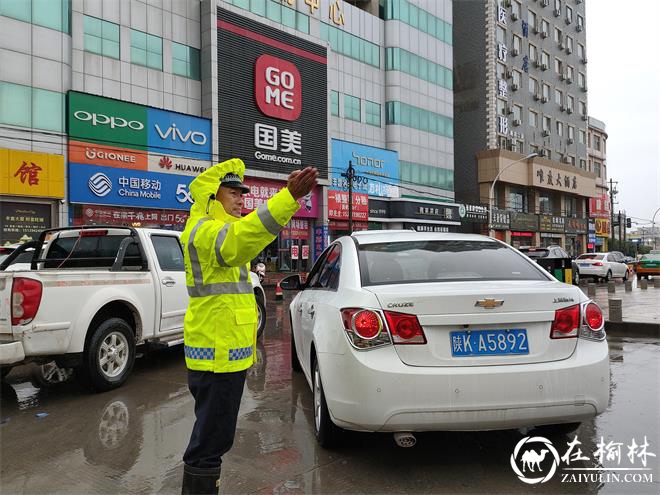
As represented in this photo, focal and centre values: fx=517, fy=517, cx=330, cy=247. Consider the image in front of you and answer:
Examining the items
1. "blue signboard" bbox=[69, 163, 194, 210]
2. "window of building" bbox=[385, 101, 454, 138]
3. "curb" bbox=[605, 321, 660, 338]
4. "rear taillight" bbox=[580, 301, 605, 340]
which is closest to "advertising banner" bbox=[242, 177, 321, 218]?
"blue signboard" bbox=[69, 163, 194, 210]

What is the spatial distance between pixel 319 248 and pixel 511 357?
1027 inches

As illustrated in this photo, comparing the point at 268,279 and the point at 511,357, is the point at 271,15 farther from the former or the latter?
the point at 511,357

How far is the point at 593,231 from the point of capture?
57844mm

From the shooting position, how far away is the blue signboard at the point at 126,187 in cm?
1967

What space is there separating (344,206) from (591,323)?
2771 centimetres

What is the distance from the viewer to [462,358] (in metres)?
2.90

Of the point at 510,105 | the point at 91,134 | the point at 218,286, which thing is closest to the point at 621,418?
the point at 218,286

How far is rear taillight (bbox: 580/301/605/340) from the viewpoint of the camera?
312 centimetres

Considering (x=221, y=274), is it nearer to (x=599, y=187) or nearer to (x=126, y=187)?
(x=126, y=187)

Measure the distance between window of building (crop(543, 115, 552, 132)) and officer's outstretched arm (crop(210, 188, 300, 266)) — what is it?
173 ft

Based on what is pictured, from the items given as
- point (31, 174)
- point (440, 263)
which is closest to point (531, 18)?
point (31, 174)

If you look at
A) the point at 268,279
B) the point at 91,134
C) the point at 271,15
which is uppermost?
the point at 271,15

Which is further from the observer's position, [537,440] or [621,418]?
[621,418]

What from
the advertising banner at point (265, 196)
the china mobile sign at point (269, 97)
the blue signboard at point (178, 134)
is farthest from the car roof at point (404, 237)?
the china mobile sign at point (269, 97)
